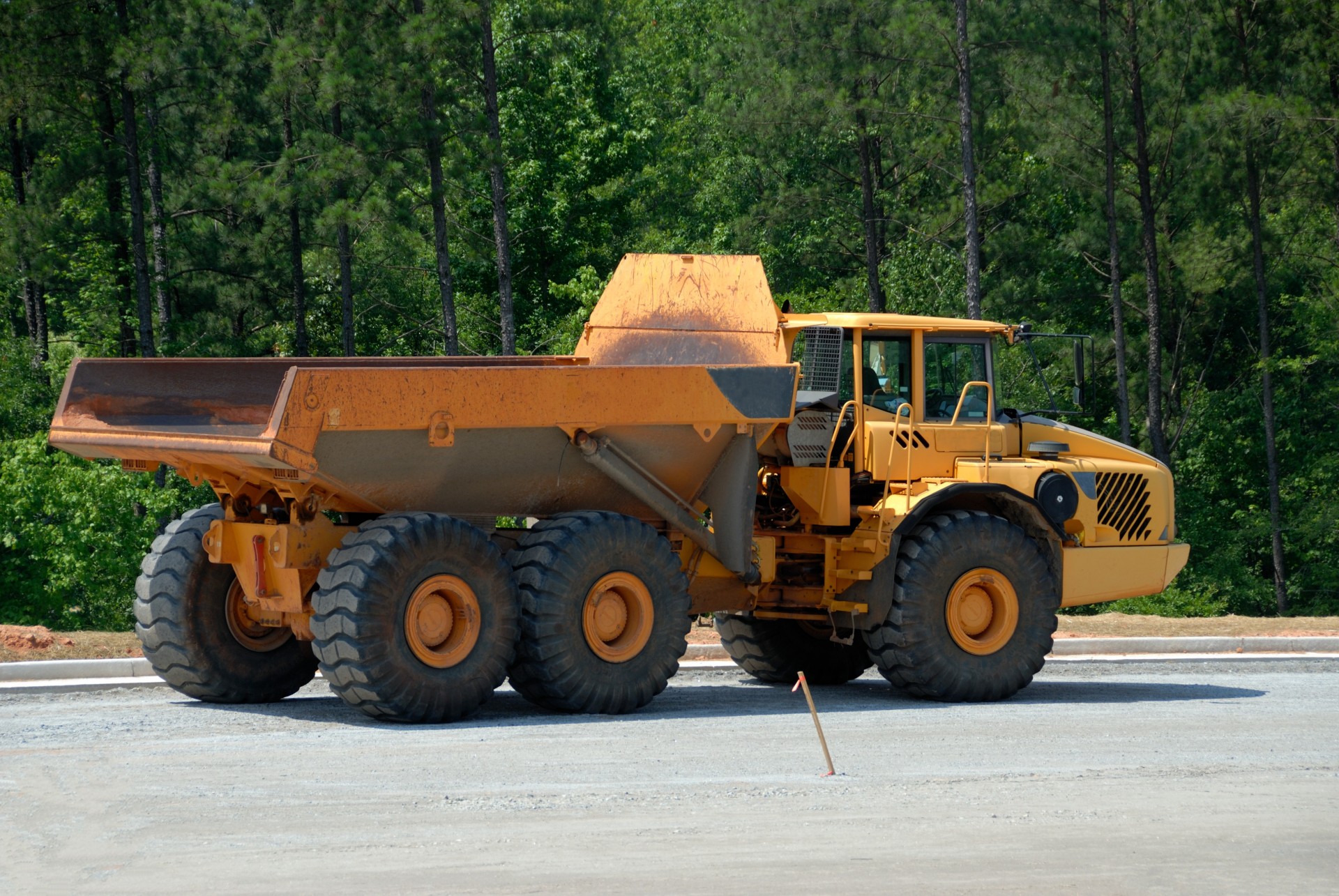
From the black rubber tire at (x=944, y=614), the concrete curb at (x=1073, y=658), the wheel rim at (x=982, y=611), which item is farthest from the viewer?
the concrete curb at (x=1073, y=658)

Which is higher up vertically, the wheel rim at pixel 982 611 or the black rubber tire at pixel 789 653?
the wheel rim at pixel 982 611

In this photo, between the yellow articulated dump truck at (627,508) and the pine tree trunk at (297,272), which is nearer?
the yellow articulated dump truck at (627,508)

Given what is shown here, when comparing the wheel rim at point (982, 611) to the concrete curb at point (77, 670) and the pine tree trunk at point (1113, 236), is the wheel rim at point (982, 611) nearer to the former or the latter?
the concrete curb at point (77, 670)

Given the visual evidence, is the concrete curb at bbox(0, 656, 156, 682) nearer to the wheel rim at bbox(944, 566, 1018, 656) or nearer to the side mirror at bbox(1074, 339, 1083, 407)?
the wheel rim at bbox(944, 566, 1018, 656)

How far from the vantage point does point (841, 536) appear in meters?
11.9

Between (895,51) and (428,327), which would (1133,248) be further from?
(428,327)

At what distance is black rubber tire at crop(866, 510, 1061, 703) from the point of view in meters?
11.4

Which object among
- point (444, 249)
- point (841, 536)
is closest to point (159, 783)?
point (841, 536)

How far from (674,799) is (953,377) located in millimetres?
5417

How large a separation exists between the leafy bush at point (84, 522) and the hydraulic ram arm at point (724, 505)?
1606 cm

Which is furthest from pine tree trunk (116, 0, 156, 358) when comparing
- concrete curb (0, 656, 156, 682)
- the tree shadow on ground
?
the tree shadow on ground

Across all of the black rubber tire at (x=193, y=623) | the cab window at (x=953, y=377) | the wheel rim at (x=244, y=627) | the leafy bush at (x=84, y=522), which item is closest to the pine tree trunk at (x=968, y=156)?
the leafy bush at (x=84, y=522)

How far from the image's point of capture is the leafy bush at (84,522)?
24891mm

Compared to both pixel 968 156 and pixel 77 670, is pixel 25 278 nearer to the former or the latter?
pixel 968 156
